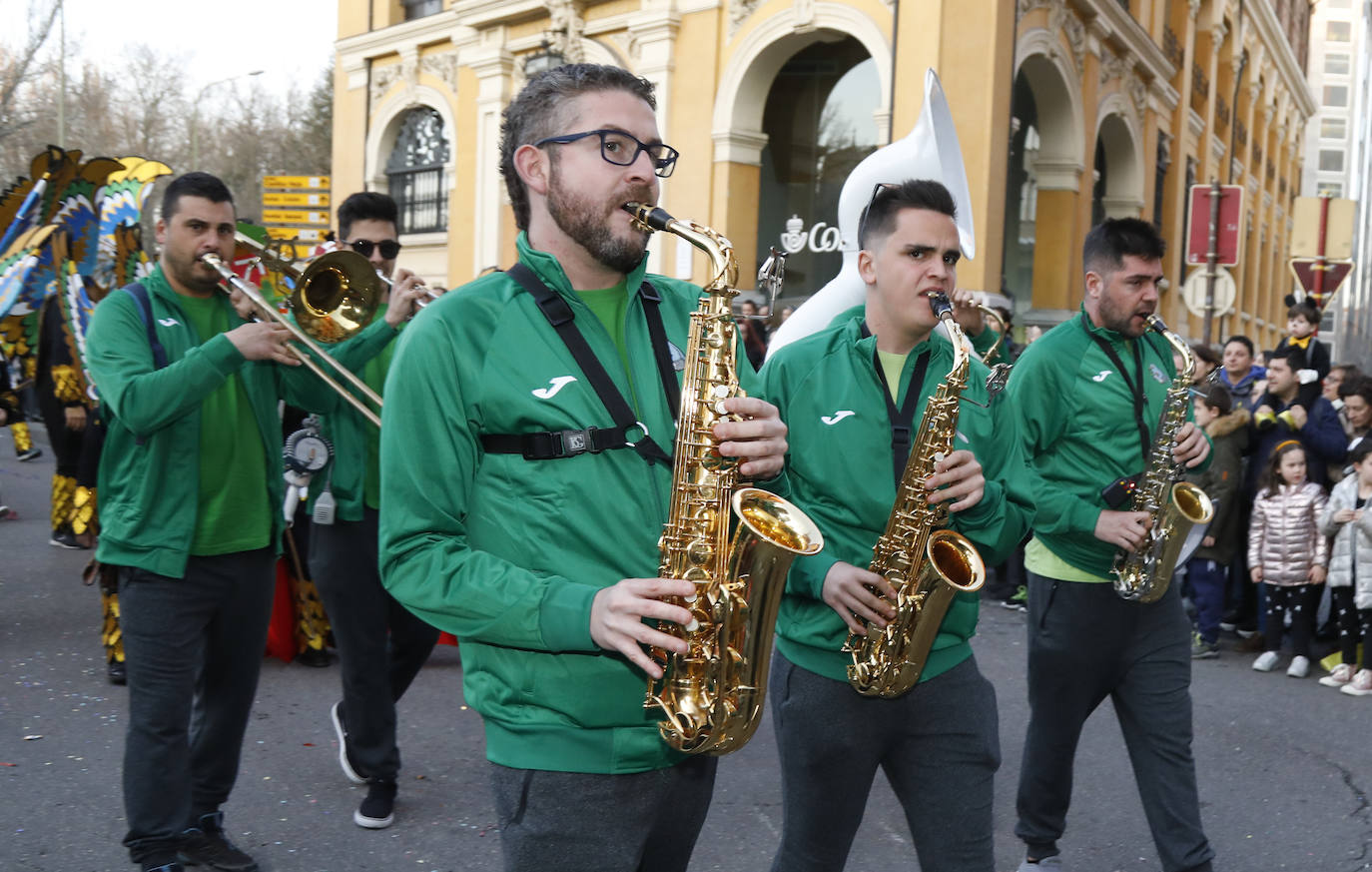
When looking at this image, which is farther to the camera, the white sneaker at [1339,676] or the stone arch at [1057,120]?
the stone arch at [1057,120]

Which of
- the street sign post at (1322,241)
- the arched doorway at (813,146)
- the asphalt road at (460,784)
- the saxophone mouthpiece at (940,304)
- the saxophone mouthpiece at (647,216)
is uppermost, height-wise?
the arched doorway at (813,146)

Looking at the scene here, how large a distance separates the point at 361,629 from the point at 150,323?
4.43ft

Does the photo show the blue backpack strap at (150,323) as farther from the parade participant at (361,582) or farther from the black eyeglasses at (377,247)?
the black eyeglasses at (377,247)

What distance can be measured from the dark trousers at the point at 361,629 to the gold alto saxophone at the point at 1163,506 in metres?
2.63

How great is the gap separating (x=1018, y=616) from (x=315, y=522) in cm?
557

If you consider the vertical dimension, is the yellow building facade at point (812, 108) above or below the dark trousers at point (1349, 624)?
above

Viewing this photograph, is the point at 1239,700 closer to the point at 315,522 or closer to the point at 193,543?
the point at 315,522

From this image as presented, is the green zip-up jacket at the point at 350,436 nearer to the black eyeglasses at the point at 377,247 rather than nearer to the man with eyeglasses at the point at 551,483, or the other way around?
the black eyeglasses at the point at 377,247

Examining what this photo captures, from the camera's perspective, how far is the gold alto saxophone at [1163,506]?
152 inches

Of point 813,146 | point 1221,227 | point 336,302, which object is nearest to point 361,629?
point 336,302

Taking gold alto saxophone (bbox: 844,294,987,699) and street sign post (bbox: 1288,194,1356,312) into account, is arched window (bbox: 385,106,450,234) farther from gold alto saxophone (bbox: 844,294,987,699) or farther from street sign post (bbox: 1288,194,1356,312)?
gold alto saxophone (bbox: 844,294,987,699)

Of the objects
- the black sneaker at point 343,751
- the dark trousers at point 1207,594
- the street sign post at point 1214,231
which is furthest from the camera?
the street sign post at point 1214,231

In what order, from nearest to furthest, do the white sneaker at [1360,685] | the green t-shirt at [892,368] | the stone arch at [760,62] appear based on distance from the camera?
the green t-shirt at [892,368], the white sneaker at [1360,685], the stone arch at [760,62]

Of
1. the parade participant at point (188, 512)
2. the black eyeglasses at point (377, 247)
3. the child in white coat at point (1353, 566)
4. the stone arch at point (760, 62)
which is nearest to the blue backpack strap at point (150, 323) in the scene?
the parade participant at point (188, 512)
